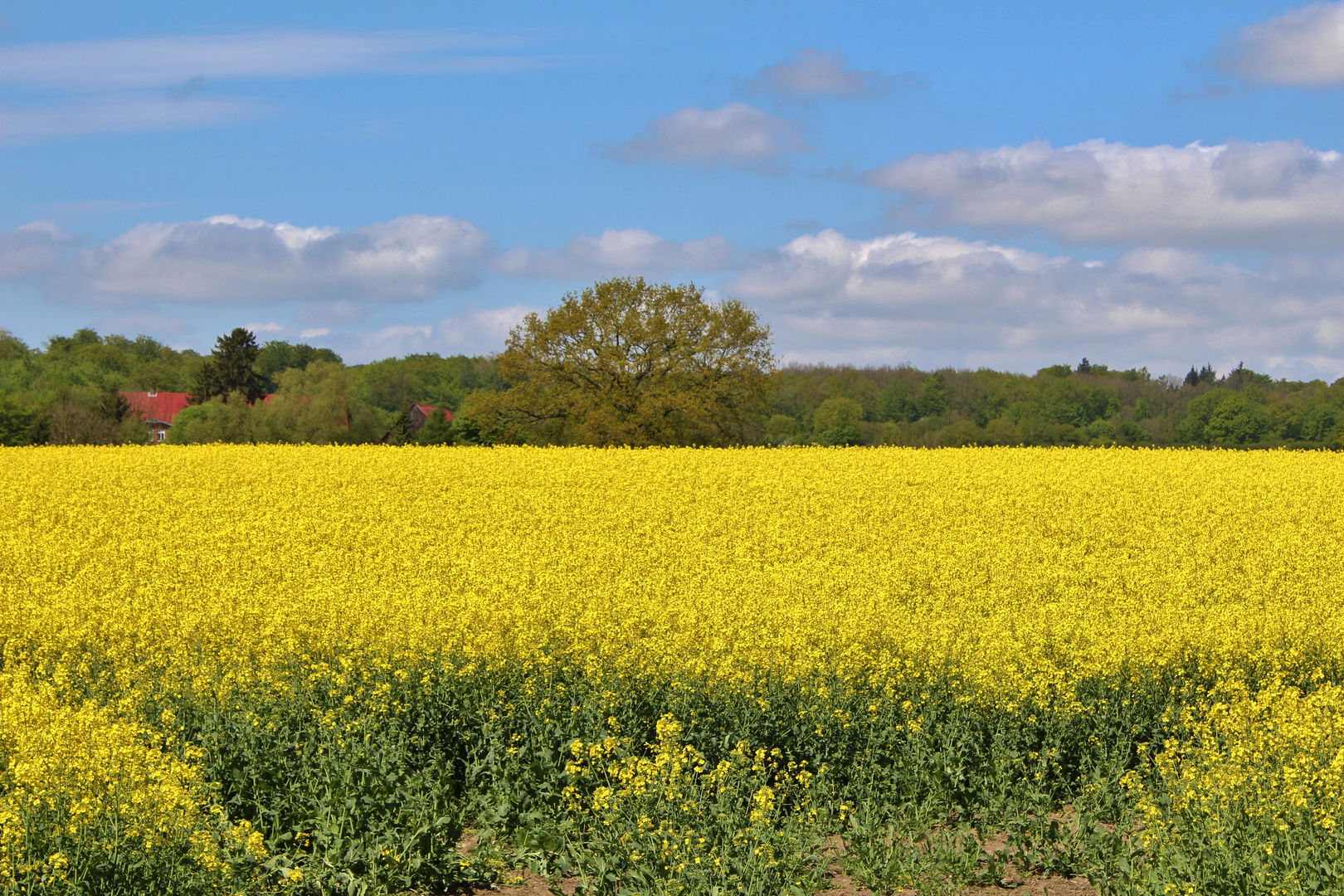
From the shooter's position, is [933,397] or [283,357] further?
[283,357]

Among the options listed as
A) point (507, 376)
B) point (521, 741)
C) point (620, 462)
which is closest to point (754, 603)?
point (521, 741)

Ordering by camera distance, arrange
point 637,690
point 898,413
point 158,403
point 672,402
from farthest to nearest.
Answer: point 158,403
point 898,413
point 672,402
point 637,690

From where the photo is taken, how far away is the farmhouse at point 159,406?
10481 cm

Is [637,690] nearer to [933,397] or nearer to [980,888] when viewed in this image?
[980,888]

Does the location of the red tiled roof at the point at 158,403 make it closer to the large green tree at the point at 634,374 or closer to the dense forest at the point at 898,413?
the dense forest at the point at 898,413

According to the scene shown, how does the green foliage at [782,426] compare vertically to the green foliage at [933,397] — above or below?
below

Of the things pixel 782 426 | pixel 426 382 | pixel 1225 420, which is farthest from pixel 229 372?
pixel 1225 420

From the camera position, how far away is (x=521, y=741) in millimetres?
9180

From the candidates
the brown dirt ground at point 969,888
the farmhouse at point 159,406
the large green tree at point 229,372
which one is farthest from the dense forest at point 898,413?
the brown dirt ground at point 969,888

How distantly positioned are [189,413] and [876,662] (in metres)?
70.6

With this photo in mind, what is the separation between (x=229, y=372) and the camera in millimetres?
91375

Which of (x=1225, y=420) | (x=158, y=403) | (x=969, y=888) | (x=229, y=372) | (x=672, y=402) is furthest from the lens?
(x=158, y=403)

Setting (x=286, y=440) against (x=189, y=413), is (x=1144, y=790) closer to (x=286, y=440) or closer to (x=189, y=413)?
(x=286, y=440)

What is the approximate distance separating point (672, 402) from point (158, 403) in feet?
255
